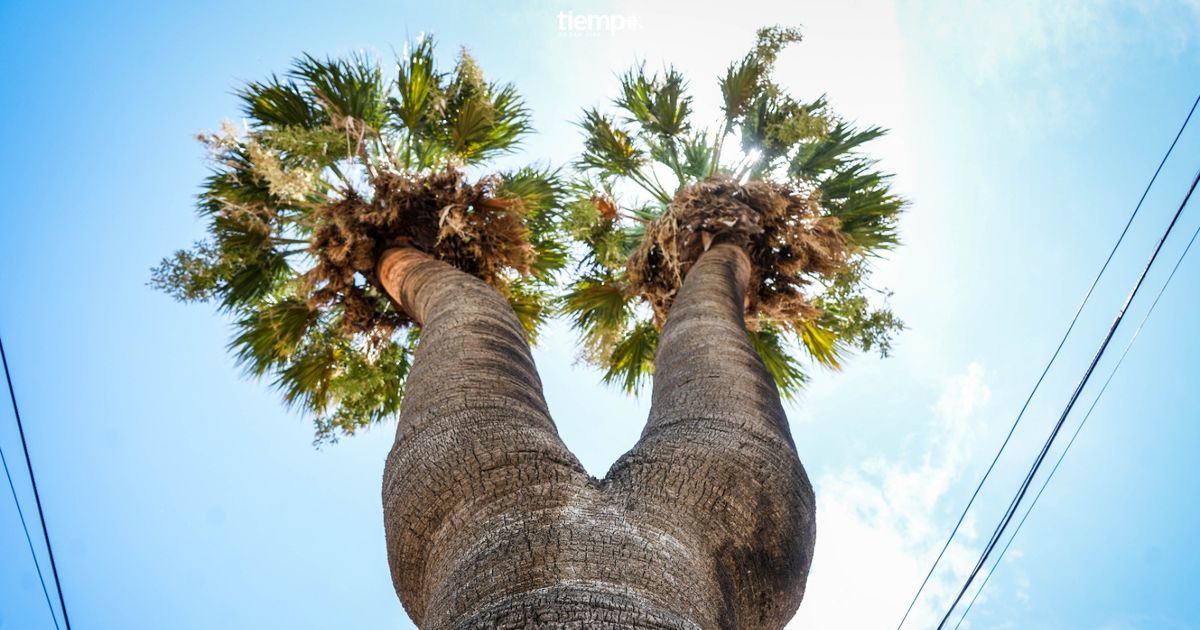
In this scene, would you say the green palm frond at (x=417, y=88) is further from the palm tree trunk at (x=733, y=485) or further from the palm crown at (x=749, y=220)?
the palm tree trunk at (x=733, y=485)

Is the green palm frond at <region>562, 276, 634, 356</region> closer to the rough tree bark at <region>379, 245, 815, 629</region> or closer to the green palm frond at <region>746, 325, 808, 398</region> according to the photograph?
the green palm frond at <region>746, 325, 808, 398</region>

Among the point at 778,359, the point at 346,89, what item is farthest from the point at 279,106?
the point at 778,359

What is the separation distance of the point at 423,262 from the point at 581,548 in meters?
3.46

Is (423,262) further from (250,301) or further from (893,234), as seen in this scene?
(893,234)

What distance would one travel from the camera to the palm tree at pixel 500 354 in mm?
1940

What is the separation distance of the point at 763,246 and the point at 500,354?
376cm

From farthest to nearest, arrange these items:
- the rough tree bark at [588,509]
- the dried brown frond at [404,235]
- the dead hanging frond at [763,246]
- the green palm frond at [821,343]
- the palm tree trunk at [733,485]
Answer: the green palm frond at [821,343] → the dead hanging frond at [763,246] → the dried brown frond at [404,235] → the palm tree trunk at [733,485] → the rough tree bark at [588,509]

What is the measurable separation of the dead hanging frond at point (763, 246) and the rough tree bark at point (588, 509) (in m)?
3.26

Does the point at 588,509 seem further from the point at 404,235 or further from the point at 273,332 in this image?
the point at 273,332

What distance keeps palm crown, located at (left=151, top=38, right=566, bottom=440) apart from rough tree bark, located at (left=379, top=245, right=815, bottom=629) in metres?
3.02

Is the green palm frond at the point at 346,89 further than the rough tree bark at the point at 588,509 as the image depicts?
Yes

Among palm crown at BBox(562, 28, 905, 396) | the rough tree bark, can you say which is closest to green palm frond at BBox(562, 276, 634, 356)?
palm crown at BBox(562, 28, 905, 396)

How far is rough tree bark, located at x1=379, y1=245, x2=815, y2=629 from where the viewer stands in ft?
5.93

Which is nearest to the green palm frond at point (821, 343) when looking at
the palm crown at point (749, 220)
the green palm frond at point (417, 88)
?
the palm crown at point (749, 220)
